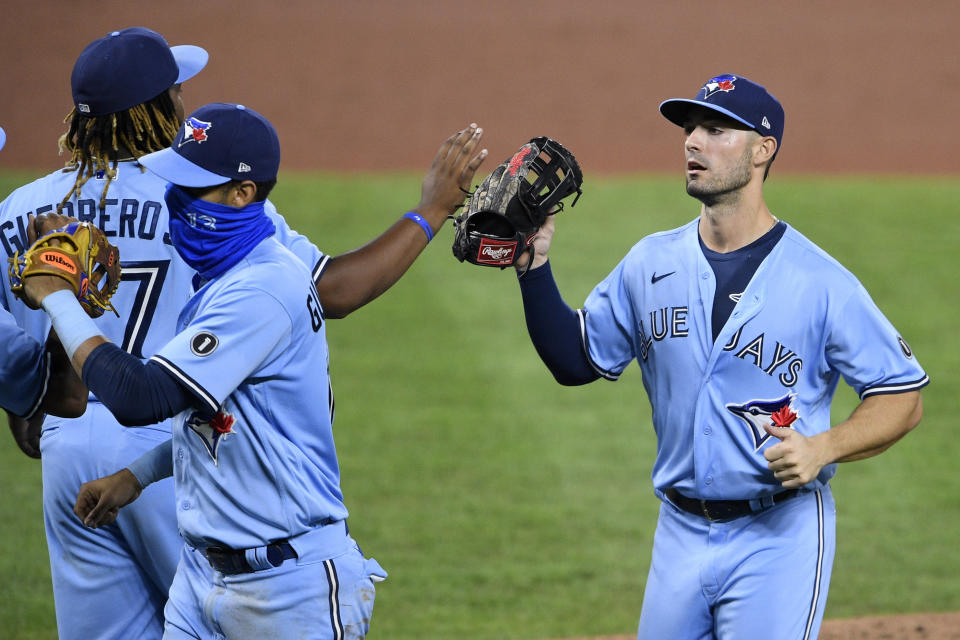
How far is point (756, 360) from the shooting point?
10.8 ft

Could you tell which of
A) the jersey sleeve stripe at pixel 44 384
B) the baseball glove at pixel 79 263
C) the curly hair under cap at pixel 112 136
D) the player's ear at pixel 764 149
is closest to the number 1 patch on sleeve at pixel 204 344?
the baseball glove at pixel 79 263

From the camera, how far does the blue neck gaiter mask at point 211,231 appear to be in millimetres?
2775

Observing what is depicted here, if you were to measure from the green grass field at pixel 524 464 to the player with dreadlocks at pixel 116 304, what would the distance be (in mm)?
2457

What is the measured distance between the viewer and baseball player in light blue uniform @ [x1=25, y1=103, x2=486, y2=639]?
2.67 metres

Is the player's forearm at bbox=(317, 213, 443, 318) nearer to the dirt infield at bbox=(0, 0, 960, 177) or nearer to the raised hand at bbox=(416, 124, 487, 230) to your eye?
the raised hand at bbox=(416, 124, 487, 230)

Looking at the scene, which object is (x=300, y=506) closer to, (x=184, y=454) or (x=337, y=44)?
(x=184, y=454)

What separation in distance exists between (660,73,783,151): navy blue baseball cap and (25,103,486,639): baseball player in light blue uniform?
1256 mm

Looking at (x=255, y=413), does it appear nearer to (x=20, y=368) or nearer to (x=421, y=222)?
(x=20, y=368)

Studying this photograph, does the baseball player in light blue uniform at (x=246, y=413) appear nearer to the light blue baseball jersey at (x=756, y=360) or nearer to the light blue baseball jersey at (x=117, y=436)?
the light blue baseball jersey at (x=117, y=436)

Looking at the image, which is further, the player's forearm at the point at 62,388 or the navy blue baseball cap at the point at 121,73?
the navy blue baseball cap at the point at 121,73

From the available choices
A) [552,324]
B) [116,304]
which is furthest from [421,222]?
[116,304]

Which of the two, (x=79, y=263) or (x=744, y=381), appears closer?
(x=79, y=263)

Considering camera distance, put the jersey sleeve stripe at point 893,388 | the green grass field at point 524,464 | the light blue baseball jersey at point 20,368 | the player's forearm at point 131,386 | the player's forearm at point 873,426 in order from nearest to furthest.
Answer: the player's forearm at point 131,386
the light blue baseball jersey at point 20,368
the player's forearm at point 873,426
the jersey sleeve stripe at point 893,388
the green grass field at point 524,464

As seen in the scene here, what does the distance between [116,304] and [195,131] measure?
0.62 meters
